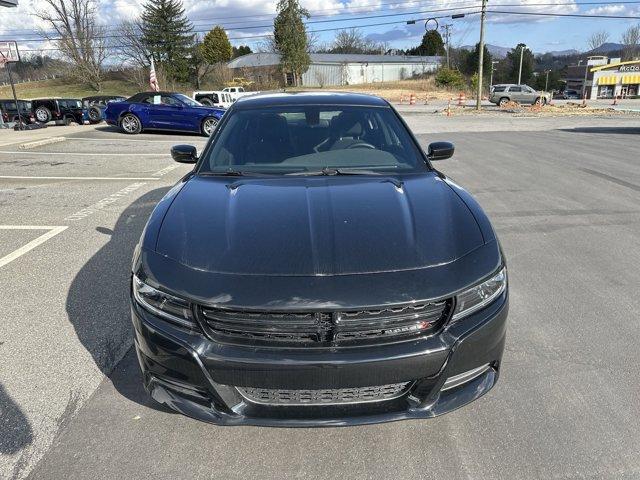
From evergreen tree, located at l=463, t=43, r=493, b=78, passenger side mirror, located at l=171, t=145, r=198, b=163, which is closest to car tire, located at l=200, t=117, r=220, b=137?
passenger side mirror, located at l=171, t=145, r=198, b=163

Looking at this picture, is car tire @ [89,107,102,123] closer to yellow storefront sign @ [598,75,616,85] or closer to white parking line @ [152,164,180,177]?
white parking line @ [152,164,180,177]

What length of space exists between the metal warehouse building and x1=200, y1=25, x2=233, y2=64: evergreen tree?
13.9ft

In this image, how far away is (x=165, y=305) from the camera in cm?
210

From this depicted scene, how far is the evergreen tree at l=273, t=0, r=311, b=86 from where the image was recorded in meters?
67.1

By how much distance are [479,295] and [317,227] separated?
811 millimetres

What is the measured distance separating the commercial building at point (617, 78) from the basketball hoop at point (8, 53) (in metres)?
72.7

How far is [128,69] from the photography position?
60.6 m

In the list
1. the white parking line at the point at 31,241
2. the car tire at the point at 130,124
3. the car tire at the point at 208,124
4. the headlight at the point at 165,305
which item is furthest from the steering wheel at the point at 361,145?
the car tire at the point at 130,124

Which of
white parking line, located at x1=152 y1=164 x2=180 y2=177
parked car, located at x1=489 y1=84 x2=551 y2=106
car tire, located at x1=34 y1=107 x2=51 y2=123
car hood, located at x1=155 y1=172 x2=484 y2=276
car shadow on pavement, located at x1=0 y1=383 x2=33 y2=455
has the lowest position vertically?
parked car, located at x1=489 y1=84 x2=551 y2=106

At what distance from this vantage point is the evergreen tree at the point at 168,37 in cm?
5750

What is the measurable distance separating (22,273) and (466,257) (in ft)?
13.5

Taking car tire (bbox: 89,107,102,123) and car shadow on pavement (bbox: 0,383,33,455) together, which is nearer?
car shadow on pavement (bbox: 0,383,33,455)

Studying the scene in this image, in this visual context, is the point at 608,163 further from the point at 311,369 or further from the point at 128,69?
the point at 128,69

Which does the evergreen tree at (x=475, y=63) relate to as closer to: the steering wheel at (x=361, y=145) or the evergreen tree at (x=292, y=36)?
the evergreen tree at (x=292, y=36)
